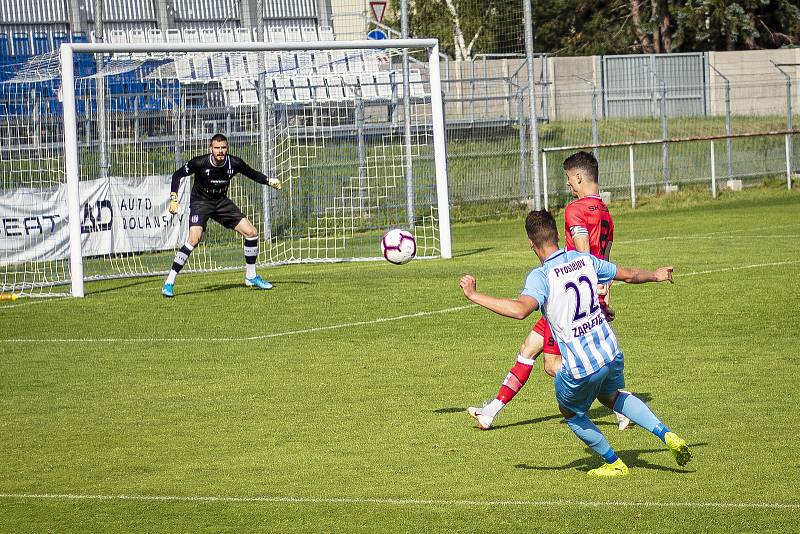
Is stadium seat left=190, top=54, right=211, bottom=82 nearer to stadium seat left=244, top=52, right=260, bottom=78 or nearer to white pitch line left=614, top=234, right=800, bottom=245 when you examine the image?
stadium seat left=244, top=52, right=260, bottom=78

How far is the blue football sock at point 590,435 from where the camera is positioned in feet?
23.2

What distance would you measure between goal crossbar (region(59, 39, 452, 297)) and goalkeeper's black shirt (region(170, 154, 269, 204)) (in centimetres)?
134

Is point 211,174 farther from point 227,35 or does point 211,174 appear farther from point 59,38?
point 227,35

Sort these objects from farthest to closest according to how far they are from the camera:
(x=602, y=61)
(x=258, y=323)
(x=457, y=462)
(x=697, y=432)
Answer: (x=602, y=61) < (x=258, y=323) < (x=697, y=432) < (x=457, y=462)

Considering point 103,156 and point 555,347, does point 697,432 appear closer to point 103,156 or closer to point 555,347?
point 555,347

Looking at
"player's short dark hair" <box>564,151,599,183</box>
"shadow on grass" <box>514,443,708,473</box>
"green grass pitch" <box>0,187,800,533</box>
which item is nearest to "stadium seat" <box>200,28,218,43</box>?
"green grass pitch" <box>0,187,800,533</box>

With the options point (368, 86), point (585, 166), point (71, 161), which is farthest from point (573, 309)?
point (368, 86)

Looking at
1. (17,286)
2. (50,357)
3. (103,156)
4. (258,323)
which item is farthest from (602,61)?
(50,357)

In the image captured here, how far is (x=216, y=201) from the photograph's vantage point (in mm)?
17188

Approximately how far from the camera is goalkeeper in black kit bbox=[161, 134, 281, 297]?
16906 millimetres

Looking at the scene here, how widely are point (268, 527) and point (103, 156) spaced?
597 inches

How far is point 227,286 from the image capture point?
17891 millimetres

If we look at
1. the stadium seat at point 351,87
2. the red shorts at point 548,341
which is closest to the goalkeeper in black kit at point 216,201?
the stadium seat at point 351,87

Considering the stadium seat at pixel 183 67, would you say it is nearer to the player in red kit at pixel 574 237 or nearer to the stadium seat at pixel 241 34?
the stadium seat at pixel 241 34
